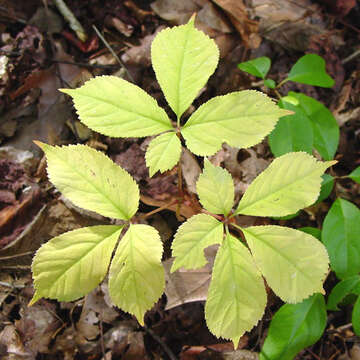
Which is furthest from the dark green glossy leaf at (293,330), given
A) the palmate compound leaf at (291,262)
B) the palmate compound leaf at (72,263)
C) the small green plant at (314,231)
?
the palmate compound leaf at (72,263)

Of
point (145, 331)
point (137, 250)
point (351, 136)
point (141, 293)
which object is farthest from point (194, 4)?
point (145, 331)

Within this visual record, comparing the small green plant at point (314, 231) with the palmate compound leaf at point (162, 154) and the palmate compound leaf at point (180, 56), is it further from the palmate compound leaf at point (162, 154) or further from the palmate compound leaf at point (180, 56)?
the palmate compound leaf at point (162, 154)

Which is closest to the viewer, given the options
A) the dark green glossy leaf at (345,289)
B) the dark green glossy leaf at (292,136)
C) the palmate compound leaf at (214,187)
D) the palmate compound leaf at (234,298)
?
the palmate compound leaf at (234,298)

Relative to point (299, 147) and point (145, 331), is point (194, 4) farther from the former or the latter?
point (145, 331)

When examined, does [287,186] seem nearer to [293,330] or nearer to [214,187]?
[214,187]

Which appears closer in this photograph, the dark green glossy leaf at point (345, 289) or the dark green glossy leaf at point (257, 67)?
the dark green glossy leaf at point (345, 289)

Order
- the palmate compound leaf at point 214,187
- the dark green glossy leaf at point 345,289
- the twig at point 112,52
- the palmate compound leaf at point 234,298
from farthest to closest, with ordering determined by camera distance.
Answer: the twig at point 112,52 → the dark green glossy leaf at point 345,289 → the palmate compound leaf at point 214,187 → the palmate compound leaf at point 234,298
